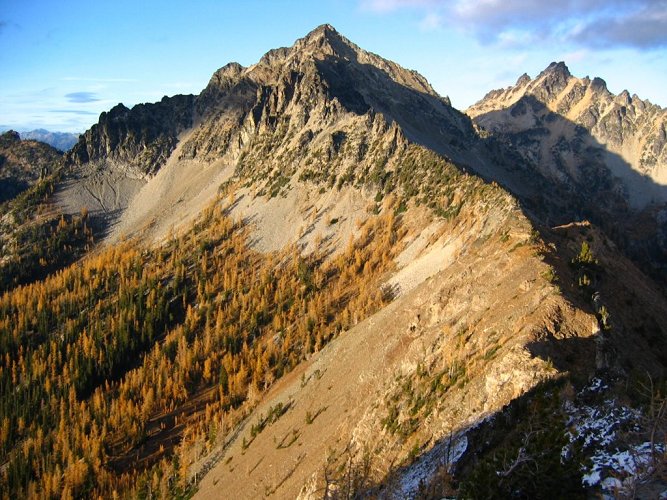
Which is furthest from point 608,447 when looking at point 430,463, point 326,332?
point 326,332

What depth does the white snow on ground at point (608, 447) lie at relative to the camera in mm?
18766

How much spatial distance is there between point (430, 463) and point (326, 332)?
6435 centimetres

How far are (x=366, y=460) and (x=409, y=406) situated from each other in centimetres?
598

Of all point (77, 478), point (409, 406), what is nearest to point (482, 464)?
point (409, 406)

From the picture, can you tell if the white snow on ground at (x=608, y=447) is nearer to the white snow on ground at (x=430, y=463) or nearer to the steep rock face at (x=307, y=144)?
the white snow on ground at (x=430, y=463)

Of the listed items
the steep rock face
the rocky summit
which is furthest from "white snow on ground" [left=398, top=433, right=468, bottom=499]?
the steep rock face

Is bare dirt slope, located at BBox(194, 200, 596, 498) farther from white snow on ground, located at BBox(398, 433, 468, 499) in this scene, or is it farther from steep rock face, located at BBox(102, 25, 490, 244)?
steep rock face, located at BBox(102, 25, 490, 244)

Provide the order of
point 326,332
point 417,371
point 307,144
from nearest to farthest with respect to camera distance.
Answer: point 417,371 → point 326,332 → point 307,144

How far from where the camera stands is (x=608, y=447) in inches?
851

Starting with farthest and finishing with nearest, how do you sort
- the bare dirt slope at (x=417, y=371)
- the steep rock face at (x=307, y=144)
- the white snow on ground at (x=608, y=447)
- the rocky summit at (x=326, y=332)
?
1. the steep rock face at (x=307, y=144)
2. the bare dirt slope at (x=417, y=371)
3. the rocky summit at (x=326, y=332)
4. the white snow on ground at (x=608, y=447)

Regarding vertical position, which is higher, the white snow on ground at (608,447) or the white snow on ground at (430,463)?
the white snow on ground at (608,447)

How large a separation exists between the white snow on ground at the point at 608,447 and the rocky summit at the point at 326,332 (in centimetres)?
12

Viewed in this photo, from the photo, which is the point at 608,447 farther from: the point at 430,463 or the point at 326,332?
the point at 326,332

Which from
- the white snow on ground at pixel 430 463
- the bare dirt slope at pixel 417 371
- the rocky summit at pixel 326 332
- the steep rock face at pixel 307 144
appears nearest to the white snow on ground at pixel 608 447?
the rocky summit at pixel 326 332
